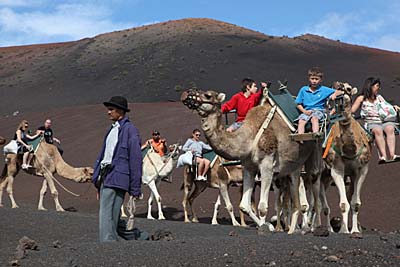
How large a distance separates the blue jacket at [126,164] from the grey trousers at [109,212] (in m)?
0.13

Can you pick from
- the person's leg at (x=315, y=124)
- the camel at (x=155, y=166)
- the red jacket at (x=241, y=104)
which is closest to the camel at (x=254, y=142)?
the person's leg at (x=315, y=124)

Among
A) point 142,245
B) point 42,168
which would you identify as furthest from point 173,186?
point 142,245

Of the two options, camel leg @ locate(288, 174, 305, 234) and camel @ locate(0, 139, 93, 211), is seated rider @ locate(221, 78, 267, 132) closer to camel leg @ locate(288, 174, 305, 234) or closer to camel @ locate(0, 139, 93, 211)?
camel leg @ locate(288, 174, 305, 234)

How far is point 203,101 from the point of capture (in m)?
11.2

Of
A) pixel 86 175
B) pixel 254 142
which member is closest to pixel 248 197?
pixel 254 142

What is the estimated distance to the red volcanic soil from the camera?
74.2ft

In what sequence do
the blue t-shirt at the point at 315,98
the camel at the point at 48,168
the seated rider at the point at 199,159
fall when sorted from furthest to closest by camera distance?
the camel at the point at 48,168, the seated rider at the point at 199,159, the blue t-shirt at the point at 315,98

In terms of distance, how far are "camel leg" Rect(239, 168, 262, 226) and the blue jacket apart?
5.91ft

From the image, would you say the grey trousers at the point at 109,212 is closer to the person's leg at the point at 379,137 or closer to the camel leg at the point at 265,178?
the camel leg at the point at 265,178

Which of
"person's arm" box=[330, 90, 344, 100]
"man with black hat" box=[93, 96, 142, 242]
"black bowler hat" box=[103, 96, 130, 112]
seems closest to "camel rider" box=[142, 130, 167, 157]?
"person's arm" box=[330, 90, 344, 100]

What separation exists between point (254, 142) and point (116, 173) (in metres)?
2.29

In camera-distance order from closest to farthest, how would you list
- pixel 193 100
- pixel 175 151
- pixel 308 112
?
pixel 193 100 → pixel 308 112 → pixel 175 151

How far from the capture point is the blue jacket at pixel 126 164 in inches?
415

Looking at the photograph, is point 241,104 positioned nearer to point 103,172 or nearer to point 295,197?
point 295,197
